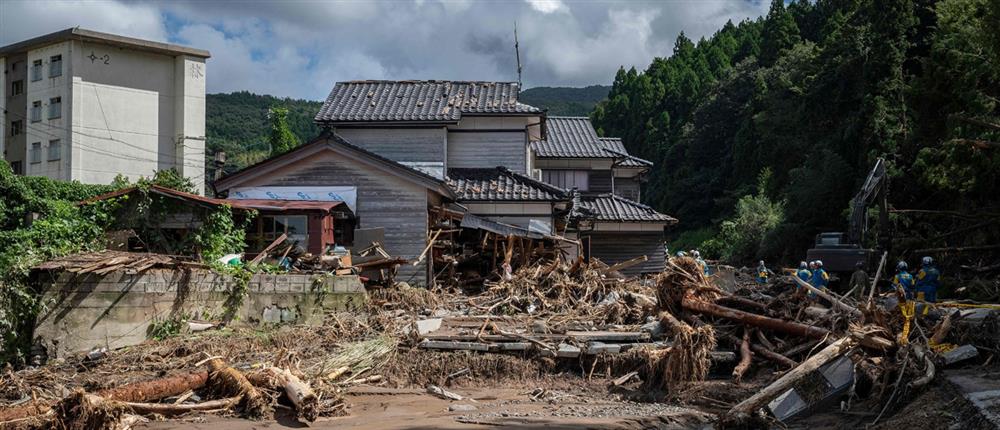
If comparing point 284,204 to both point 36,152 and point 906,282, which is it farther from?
point 36,152

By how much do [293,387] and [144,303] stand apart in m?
4.63

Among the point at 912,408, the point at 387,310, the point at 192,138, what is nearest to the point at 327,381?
the point at 387,310

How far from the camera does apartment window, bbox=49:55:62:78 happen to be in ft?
131

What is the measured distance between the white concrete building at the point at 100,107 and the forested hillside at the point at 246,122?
2252 cm

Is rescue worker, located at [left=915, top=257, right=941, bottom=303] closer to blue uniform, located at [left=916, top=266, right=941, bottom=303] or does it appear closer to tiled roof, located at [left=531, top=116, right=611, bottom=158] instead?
blue uniform, located at [left=916, top=266, right=941, bottom=303]

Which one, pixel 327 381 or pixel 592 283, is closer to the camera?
pixel 327 381

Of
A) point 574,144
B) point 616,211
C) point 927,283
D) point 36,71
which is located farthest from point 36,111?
point 927,283

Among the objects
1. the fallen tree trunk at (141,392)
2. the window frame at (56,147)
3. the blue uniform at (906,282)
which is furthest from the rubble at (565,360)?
the window frame at (56,147)

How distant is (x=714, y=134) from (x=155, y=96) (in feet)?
137

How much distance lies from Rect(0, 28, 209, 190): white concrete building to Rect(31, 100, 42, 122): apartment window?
0.05 m

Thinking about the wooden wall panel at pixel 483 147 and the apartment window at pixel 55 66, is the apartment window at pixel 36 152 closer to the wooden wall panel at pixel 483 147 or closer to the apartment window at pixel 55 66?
the apartment window at pixel 55 66

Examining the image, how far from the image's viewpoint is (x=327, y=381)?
12.6 metres

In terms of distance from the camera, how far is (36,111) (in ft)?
134

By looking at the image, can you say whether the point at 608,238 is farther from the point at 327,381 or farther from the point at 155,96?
the point at 155,96
